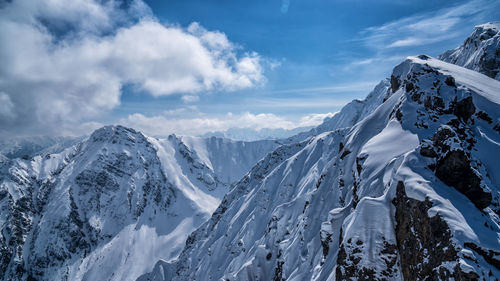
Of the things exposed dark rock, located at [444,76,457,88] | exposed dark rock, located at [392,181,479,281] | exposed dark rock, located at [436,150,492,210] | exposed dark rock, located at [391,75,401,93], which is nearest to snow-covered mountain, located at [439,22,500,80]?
exposed dark rock, located at [391,75,401,93]

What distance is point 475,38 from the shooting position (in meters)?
80.6

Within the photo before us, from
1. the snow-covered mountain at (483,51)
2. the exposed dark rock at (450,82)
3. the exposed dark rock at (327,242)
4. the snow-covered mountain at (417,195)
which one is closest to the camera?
the snow-covered mountain at (417,195)

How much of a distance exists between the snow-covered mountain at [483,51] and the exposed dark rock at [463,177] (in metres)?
63.6

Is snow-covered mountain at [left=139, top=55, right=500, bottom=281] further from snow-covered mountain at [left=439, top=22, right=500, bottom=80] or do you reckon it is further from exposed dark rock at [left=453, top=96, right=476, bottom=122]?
snow-covered mountain at [left=439, top=22, right=500, bottom=80]

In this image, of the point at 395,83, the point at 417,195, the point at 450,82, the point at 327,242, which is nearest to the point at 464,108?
the point at 450,82

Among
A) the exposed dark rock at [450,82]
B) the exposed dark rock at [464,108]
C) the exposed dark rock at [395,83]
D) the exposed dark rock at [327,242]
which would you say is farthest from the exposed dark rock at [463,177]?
the exposed dark rock at [395,83]

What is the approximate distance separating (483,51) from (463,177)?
7288 centimetres

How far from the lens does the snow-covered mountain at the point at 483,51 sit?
210 ft

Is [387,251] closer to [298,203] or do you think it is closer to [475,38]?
[298,203]

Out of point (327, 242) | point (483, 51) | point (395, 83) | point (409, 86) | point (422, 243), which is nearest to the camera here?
point (422, 243)

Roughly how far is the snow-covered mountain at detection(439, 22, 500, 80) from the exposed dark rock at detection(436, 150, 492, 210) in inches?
2506

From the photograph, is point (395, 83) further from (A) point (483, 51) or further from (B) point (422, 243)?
(A) point (483, 51)

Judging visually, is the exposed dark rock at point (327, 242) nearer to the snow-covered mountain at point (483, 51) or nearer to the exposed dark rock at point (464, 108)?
the exposed dark rock at point (464, 108)

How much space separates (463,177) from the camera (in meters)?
18.7
